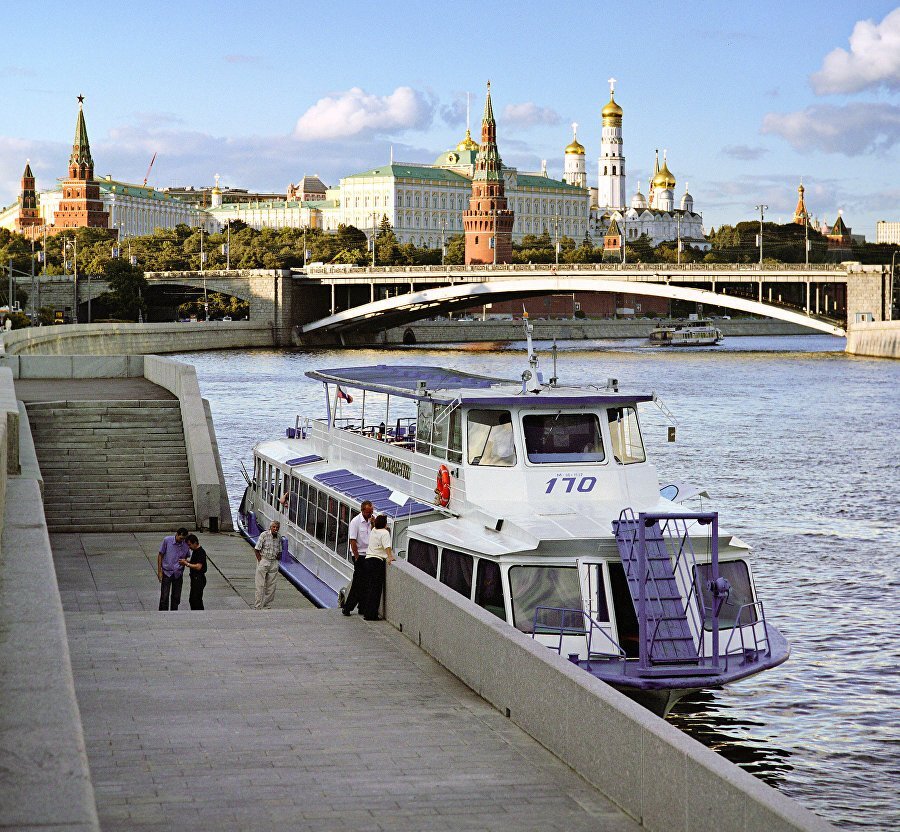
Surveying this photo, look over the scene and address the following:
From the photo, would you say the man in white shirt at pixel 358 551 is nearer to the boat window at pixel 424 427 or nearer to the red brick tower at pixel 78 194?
the boat window at pixel 424 427

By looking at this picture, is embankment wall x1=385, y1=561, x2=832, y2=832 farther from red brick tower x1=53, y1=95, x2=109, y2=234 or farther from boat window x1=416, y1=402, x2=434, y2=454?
red brick tower x1=53, y1=95, x2=109, y2=234

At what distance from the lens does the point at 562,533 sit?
37.5 feet

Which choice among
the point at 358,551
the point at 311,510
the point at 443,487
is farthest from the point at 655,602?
the point at 311,510

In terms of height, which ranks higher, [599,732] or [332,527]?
[599,732]

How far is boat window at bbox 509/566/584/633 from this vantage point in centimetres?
1105

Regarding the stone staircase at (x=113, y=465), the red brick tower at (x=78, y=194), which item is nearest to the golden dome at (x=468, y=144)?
the red brick tower at (x=78, y=194)

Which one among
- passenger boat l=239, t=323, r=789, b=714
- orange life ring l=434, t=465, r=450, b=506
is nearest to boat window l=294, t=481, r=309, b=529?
passenger boat l=239, t=323, r=789, b=714

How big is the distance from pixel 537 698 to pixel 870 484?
22.2 metres

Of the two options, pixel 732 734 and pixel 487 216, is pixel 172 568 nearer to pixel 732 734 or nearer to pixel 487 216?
pixel 732 734

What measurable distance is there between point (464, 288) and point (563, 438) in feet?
222

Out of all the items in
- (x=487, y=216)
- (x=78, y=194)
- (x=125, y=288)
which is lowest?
(x=125, y=288)

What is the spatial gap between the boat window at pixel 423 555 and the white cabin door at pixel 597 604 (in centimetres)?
154

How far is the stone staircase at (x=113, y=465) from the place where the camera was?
1861 cm

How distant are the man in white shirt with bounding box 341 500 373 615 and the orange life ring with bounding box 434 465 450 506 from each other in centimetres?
65
